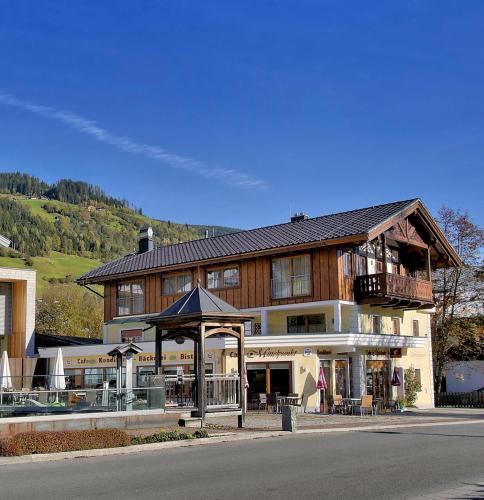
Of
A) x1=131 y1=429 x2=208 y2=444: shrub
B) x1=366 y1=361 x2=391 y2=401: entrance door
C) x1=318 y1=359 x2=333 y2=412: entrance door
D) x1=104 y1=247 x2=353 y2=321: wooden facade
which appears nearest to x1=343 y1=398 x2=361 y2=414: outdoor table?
x1=318 y1=359 x2=333 y2=412: entrance door

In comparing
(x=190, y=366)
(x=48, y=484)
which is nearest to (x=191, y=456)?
(x=48, y=484)

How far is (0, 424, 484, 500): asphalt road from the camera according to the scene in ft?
33.1

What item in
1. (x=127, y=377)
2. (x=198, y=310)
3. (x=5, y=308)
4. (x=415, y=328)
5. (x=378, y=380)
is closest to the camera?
(x=198, y=310)

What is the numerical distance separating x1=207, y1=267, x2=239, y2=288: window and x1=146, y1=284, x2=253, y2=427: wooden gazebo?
13484 millimetres

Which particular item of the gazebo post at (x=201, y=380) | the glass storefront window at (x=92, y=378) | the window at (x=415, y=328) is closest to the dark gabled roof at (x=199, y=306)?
the gazebo post at (x=201, y=380)

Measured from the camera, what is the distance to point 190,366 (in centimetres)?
3394

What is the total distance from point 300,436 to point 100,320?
53196mm

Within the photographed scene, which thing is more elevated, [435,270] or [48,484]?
[435,270]

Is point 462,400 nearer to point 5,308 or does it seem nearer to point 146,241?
point 146,241

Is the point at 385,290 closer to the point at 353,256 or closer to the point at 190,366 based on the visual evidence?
the point at 353,256

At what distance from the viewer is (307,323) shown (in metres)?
33.8

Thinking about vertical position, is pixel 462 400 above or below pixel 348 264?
below

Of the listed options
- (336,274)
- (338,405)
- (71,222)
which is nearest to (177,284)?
(336,274)

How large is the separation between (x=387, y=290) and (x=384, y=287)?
19 centimetres
